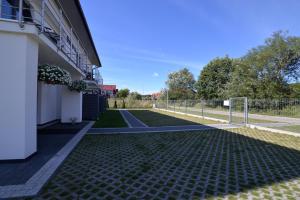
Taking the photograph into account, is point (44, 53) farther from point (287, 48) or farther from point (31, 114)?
point (287, 48)

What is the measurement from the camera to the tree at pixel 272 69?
27.6 meters

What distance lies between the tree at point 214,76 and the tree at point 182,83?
12.8 m

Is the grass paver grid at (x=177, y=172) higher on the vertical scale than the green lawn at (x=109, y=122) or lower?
lower

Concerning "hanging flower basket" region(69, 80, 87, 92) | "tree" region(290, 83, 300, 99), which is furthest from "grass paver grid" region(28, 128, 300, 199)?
"tree" region(290, 83, 300, 99)

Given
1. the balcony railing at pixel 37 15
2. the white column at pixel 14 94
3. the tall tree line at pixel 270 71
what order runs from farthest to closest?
the tall tree line at pixel 270 71 < the balcony railing at pixel 37 15 < the white column at pixel 14 94

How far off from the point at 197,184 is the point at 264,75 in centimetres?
2953

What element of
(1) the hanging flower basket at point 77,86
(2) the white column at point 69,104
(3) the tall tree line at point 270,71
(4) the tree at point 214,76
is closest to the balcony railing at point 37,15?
(1) the hanging flower basket at point 77,86

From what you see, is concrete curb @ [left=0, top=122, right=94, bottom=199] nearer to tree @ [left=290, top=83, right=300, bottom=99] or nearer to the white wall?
the white wall

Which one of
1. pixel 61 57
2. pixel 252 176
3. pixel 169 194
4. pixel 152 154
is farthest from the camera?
pixel 61 57

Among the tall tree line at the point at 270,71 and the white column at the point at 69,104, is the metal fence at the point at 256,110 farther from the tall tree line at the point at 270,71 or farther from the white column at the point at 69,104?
the tall tree line at the point at 270,71

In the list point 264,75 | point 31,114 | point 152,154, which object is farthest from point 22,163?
point 264,75

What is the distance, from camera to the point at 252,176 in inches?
167

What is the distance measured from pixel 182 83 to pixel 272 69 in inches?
1283

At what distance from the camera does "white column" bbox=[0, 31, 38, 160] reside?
4691 mm
